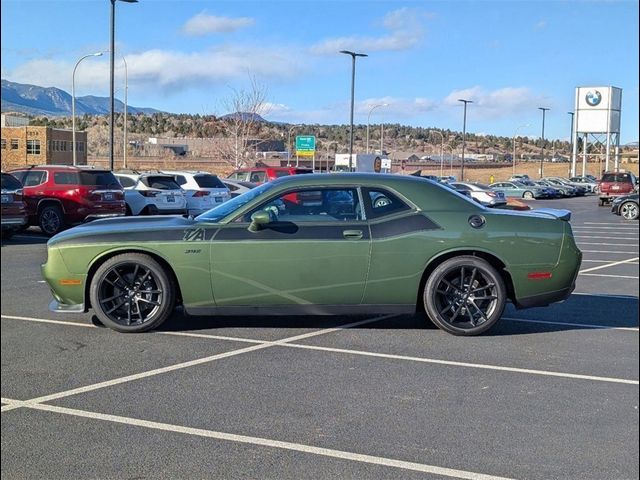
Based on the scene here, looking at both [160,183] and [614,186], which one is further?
[614,186]

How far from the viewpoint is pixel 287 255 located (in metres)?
6.40

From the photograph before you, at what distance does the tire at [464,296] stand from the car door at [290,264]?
A: 26.7 inches

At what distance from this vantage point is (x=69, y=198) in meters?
16.3

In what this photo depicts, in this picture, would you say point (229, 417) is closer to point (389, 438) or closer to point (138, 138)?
point (389, 438)

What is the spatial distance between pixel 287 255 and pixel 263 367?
1181 millimetres

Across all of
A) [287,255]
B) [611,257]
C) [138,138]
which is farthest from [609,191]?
[138,138]

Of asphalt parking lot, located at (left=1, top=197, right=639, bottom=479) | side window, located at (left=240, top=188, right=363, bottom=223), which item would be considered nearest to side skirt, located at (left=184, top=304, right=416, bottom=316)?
asphalt parking lot, located at (left=1, top=197, right=639, bottom=479)

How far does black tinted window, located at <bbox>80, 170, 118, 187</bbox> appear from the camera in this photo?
53.9 ft

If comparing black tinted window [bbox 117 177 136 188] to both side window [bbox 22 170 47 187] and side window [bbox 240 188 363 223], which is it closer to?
side window [bbox 22 170 47 187]

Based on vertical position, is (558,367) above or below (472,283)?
below

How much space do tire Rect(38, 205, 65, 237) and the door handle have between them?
1152 centimetres

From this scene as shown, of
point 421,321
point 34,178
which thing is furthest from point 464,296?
point 34,178

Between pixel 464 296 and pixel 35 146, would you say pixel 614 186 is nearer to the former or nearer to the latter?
pixel 464 296

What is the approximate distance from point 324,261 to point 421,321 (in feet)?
4.54
